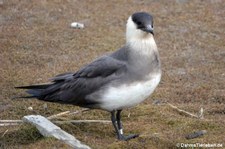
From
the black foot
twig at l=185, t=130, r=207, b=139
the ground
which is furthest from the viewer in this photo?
the ground

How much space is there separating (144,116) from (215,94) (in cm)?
134

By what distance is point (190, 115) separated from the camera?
6273 mm

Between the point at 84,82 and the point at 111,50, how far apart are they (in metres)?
3.65

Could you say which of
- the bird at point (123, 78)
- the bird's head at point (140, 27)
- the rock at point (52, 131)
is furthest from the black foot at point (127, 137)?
the bird's head at point (140, 27)

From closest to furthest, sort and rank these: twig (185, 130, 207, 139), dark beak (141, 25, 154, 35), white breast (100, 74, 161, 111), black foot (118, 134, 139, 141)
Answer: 1. white breast (100, 74, 161, 111)
2. dark beak (141, 25, 154, 35)
3. black foot (118, 134, 139, 141)
4. twig (185, 130, 207, 139)

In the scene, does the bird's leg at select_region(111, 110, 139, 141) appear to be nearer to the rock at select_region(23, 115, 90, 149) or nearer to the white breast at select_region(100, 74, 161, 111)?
the white breast at select_region(100, 74, 161, 111)

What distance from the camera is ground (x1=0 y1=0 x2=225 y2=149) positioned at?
18.1 feet

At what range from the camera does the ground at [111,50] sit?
218 inches

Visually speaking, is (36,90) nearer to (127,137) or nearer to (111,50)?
(127,137)

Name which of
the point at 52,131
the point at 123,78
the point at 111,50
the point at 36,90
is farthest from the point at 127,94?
the point at 111,50

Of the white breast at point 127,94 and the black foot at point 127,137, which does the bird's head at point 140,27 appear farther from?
the black foot at point 127,137

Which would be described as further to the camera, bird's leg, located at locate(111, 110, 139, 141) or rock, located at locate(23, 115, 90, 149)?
bird's leg, located at locate(111, 110, 139, 141)

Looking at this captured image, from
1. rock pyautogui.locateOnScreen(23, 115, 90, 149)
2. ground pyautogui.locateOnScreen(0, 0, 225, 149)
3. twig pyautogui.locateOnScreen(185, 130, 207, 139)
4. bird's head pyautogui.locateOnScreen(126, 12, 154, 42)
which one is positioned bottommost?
ground pyautogui.locateOnScreen(0, 0, 225, 149)

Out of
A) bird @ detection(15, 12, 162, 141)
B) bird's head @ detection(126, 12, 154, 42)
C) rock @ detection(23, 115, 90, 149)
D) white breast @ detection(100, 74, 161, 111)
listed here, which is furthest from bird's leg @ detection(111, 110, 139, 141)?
bird's head @ detection(126, 12, 154, 42)
